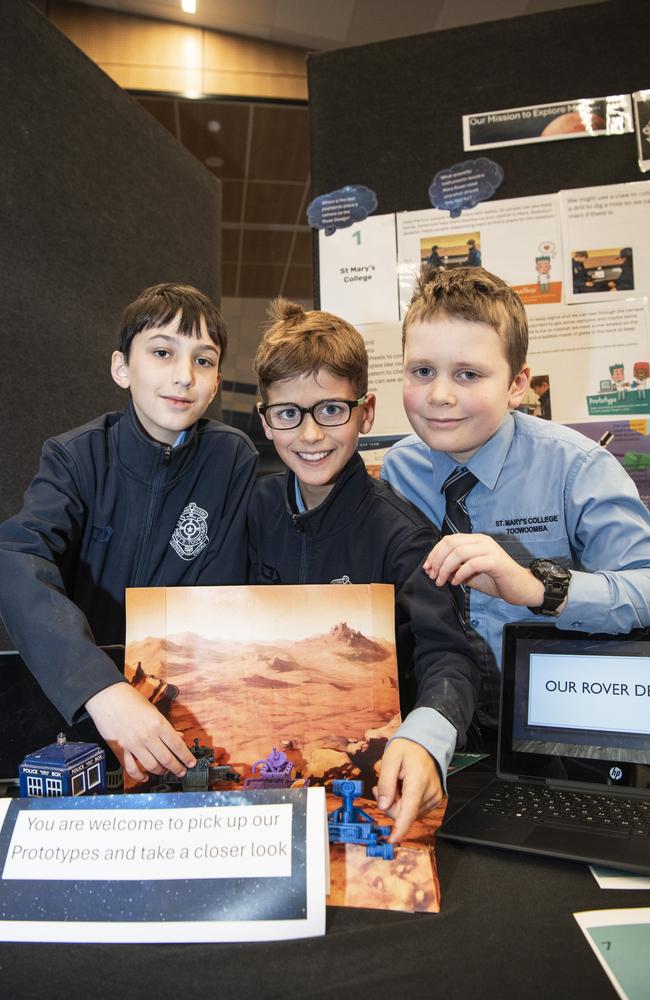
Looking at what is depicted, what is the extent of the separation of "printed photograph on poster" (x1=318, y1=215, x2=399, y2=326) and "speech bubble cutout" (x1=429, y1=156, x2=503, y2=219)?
134 millimetres

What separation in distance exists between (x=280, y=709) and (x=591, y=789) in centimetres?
37

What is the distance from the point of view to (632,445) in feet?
5.41

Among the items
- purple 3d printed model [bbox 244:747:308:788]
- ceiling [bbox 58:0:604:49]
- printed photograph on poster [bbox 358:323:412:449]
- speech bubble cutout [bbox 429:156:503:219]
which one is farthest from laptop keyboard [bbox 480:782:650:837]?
ceiling [bbox 58:0:604:49]

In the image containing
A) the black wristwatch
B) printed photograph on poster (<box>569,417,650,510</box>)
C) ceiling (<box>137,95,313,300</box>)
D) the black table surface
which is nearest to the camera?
the black table surface

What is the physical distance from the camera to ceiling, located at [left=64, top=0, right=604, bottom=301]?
9.98 ft

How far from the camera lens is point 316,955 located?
55 cm

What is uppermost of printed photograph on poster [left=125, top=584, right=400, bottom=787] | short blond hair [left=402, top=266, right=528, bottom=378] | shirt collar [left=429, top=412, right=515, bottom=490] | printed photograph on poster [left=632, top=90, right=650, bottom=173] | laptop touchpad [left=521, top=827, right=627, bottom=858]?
printed photograph on poster [left=632, top=90, right=650, bottom=173]

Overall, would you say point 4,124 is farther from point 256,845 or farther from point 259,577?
point 256,845

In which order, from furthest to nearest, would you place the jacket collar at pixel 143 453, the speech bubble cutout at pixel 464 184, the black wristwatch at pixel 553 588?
the speech bubble cutout at pixel 464 184 < the jacket collar at pixel 143 453 < the black wristwatch at pixel 553 588

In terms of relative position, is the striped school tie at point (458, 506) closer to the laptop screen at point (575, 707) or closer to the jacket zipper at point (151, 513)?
the laptop screen at point (575, 707)

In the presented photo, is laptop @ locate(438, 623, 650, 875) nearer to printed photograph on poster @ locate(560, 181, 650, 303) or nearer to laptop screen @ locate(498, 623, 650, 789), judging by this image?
laptop screen @ locate(498, 623, 650, 789)

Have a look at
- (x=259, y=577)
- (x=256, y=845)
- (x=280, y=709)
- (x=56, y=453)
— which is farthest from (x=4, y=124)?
(x=256, y=845)

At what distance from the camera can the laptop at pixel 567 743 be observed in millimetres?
746

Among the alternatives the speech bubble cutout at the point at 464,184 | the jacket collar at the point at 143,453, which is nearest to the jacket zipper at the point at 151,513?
the jacket collar at the point at 143,453
